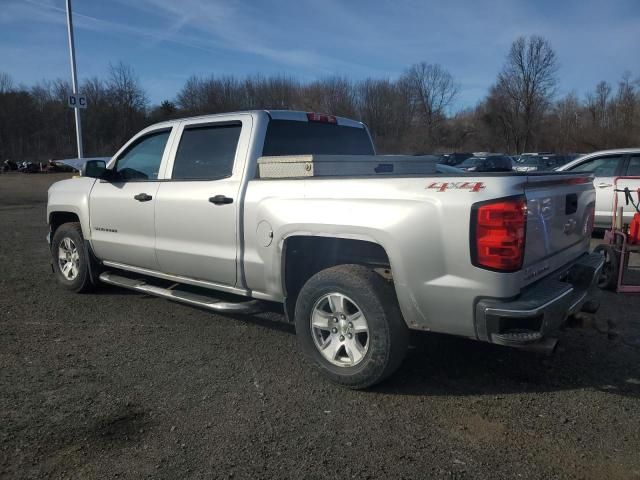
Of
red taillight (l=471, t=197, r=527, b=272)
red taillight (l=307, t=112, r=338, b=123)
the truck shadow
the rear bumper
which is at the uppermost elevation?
red taillight (l=307, t=112, r=338, b=123)

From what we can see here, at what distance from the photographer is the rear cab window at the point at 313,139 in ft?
15.2

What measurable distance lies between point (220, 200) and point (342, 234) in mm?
1265

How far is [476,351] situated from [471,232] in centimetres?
174

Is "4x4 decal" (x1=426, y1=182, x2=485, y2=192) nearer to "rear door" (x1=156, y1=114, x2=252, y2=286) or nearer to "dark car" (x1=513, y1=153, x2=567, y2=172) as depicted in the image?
"rear door" (x1=156, y1=114, x2=252, y2=286)

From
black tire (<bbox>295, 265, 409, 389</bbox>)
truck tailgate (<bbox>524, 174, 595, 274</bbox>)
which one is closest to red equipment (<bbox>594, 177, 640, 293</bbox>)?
truck tailgate (<bbox>524, 174, 595, 274</bbox>)

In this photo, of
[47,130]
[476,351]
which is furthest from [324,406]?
[47,130]

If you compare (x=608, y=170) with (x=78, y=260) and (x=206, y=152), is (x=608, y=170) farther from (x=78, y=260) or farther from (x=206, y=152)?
(x=78, y=260)

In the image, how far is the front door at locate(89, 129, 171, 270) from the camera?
16.8ft

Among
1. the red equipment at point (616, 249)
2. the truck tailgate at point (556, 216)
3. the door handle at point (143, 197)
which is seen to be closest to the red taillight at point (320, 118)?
the door handle at point (143, 197)

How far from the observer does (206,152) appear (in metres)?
4.79

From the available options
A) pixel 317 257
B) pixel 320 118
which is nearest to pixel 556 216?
pixel 317 257

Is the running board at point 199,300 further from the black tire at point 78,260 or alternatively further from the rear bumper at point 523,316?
the rear bumper at point 523,316

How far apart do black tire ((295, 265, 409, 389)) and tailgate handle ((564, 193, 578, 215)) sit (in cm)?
139

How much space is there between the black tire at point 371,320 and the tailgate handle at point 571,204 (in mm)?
1388
